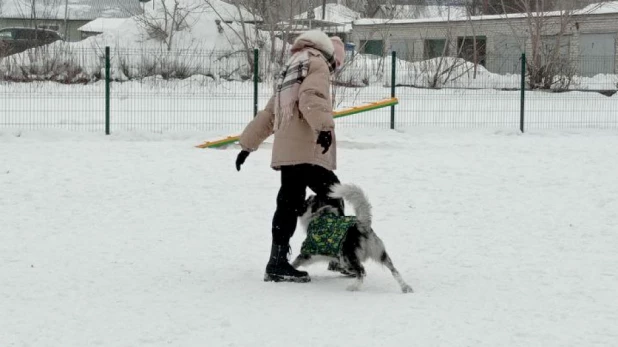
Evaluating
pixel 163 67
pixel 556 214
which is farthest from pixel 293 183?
pixel 163 67

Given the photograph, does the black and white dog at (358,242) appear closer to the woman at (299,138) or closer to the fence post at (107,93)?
the woman at (299,138)

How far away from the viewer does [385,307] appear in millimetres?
5438

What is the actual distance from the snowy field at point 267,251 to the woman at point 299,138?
0.31 meters

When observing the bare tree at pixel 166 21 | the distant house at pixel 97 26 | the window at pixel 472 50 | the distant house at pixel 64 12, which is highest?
the distant house at pixel 64 12

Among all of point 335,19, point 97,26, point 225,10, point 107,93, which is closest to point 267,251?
point 107,93

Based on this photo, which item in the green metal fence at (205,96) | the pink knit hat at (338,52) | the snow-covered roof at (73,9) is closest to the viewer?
the pink knit hat at (338,52)

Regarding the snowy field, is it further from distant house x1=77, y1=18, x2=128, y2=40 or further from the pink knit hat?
distant house x1=77, y1=18, x2=128, y2=40

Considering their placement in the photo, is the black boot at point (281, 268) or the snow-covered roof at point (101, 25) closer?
the black boot at point (281, 268)

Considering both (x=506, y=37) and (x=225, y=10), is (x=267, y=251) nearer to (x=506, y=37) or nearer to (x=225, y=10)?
(x=225, y=10)

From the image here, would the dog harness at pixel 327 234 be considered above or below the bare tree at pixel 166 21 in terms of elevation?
below

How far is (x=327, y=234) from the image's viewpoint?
5.88 m

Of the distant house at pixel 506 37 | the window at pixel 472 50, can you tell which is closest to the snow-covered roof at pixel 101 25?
the distant house at pixel 506 37

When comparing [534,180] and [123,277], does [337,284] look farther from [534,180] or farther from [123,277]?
[534,180]

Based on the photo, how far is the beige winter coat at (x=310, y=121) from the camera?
18.5 feet
